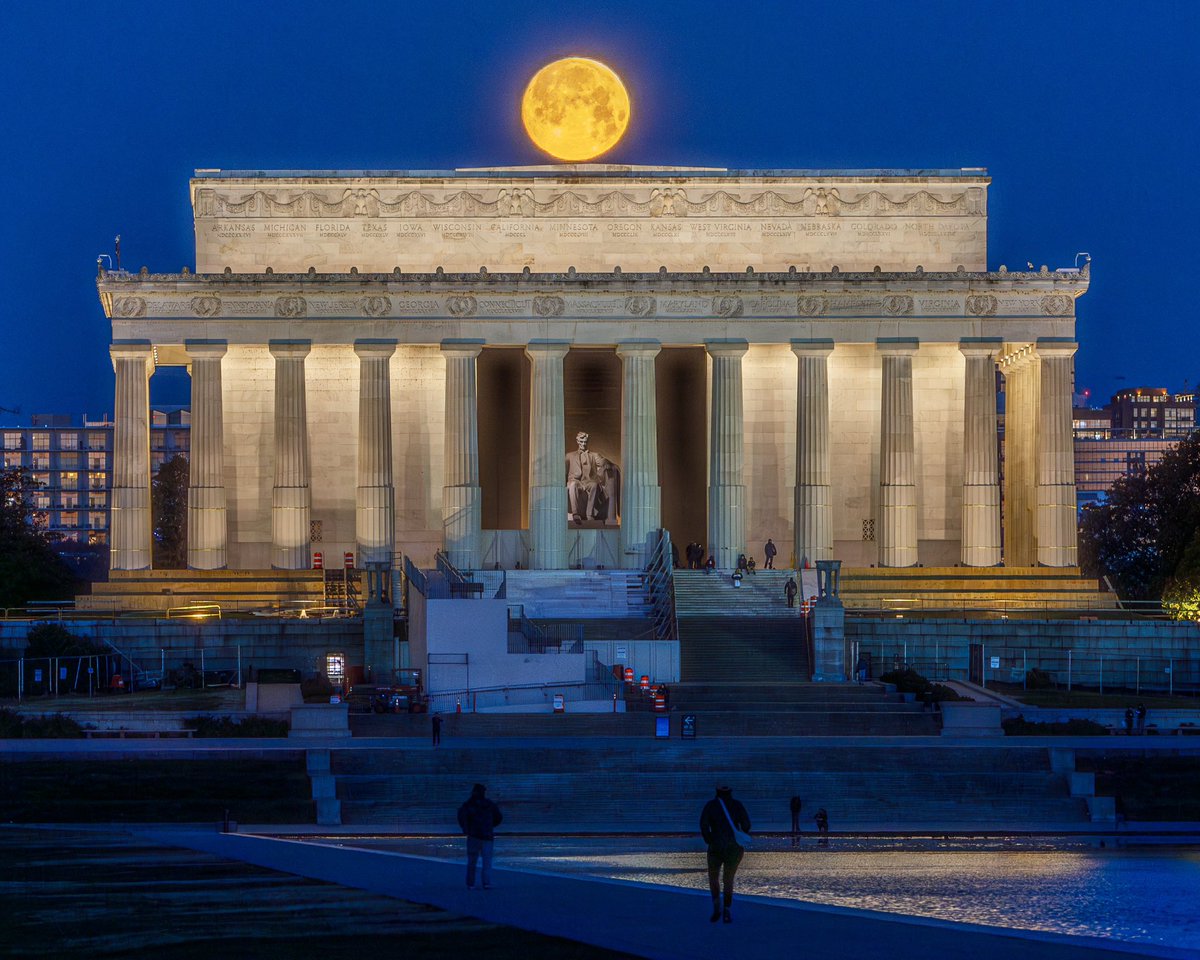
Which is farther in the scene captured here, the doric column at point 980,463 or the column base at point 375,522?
the doric column at point 980,463

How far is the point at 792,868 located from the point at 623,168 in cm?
4981

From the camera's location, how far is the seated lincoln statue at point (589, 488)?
84250 mm

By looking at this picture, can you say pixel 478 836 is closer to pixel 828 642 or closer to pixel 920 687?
pixel 920 687

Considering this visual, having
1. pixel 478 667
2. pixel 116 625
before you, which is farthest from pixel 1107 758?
pixel 116 625

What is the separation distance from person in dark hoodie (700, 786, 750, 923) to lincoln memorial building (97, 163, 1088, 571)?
49.2 m

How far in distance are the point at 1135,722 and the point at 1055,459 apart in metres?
25.7

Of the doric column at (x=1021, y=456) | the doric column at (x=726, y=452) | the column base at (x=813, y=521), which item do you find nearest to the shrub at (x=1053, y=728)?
the column base at (x=813, y=521)

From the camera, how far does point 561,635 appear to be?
67.9 m

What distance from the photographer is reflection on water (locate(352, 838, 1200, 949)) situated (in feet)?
101

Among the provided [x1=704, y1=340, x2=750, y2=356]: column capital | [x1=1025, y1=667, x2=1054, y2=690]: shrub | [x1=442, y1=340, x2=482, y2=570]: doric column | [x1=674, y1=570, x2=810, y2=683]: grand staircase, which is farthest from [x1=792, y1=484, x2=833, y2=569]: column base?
[x1=1025, y1=667, x2=1054, y2=690]: shrub

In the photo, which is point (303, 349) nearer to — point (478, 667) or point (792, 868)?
point (478, 667)

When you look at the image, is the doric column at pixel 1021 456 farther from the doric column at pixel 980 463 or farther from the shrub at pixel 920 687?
the shrub at pixel 920 687

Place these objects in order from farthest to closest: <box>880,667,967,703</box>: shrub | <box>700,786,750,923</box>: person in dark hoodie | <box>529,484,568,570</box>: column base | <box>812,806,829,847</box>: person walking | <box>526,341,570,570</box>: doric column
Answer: <box>526,341,570,570</box>: doric column, <box>529,484,568,570</box>: column base, <box>880,667,967,703</box>: shrub, <box>812,806,829,847</box>: person walking, <box>700,786,750,923</box>: person in dark hoodie

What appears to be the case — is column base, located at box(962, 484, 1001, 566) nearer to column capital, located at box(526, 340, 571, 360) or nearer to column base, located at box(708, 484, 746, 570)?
column base, located at box(708, 484, 746, 570)
